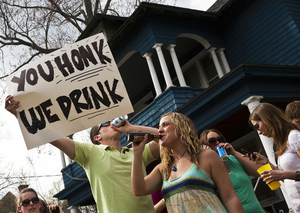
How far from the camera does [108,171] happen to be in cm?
267

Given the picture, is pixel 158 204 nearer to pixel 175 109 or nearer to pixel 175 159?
pixel 175 159

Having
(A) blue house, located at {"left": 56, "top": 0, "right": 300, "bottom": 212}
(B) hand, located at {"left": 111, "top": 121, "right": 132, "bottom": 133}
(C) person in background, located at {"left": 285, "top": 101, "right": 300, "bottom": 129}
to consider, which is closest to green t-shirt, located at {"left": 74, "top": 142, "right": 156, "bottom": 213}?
(B) hand, located at {"left": 111, "top": 121, "right": 132, "bottom": 133}

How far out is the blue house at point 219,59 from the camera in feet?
24.8

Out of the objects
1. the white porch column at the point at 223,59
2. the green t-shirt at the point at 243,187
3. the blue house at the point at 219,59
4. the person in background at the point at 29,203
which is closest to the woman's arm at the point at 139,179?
the green t-shirt at the point at 243,187

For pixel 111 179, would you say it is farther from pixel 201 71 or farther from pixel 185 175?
pixel 201 71

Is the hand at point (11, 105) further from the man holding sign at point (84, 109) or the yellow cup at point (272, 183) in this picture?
the yellow cup at point (272, 183)

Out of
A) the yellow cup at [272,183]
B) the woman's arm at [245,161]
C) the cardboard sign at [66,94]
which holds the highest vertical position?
the cardboard sign at [66,94]

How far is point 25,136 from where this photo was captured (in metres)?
2.72

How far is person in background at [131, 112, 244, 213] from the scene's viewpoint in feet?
7.00

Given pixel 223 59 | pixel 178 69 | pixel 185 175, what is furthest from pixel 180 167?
pixel 223 59

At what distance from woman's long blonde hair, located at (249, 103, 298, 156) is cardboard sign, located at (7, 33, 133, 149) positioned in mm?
1225

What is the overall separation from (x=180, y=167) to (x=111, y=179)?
2.08 feet

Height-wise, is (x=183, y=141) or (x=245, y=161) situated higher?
(x=183, y=141)

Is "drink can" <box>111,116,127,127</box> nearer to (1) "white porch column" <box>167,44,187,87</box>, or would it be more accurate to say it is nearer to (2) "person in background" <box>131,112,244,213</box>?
(2) "person in background" <box>131,112,244,213</box>
